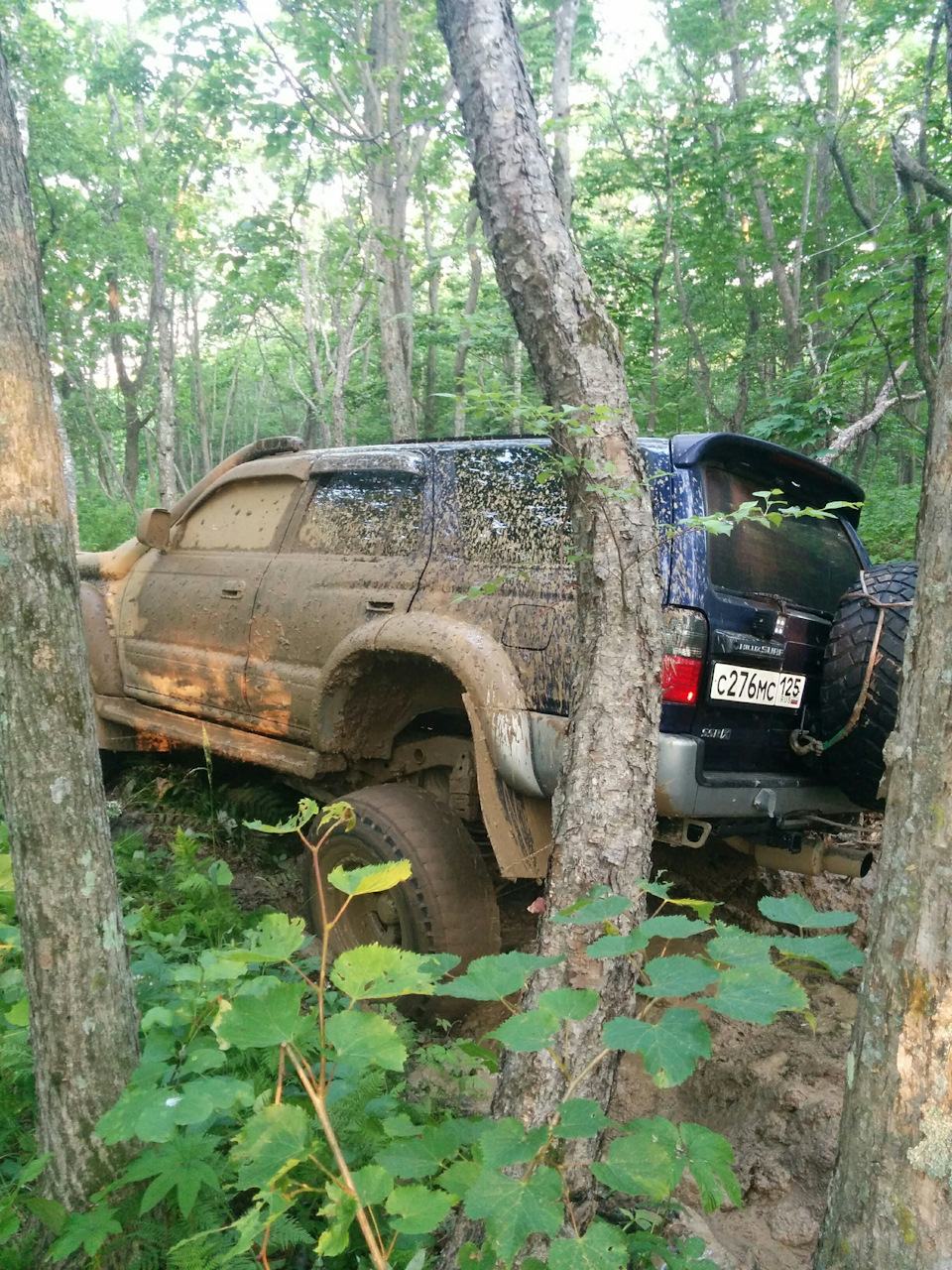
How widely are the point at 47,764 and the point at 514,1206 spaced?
1262 millimetres

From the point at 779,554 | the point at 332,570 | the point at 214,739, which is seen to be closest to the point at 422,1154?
the point at 779,554

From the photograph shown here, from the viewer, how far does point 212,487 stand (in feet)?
15.6

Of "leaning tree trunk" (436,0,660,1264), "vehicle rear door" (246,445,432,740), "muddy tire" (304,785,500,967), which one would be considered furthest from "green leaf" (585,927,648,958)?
"vehicle rear door" (246,445,432,740)

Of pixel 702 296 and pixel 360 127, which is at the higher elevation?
pixel 360 127

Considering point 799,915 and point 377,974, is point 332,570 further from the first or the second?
point 799,915

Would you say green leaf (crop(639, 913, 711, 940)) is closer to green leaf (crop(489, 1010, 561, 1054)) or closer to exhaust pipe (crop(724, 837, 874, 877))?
green leaf (crop(489, 1010, 561, 1054))

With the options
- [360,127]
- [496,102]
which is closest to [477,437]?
[496,102]

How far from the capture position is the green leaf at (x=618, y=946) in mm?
1257

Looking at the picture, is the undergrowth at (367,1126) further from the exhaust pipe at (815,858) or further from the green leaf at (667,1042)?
the exhaust pipe at (815,858)

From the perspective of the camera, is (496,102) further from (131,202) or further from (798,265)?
(131,202)

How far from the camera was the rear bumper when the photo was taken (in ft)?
8.52

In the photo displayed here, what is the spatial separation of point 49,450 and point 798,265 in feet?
39.1

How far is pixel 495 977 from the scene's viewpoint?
1351mm

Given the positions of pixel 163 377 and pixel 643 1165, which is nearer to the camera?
pixel 643 1165
